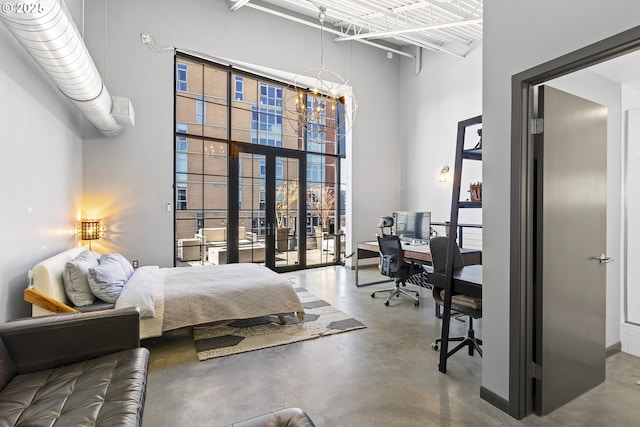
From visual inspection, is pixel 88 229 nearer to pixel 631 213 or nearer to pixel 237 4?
pixel 237 4

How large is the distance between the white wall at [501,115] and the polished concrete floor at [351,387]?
0.36 metres

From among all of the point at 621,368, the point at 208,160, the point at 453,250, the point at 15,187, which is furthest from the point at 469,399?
the point at 208,160

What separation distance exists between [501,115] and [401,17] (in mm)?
4257

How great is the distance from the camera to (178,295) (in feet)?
10.3

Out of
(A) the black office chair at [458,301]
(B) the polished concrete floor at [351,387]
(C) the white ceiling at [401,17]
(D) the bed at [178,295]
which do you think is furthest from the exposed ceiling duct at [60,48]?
(A) the black office chair at [458,301]

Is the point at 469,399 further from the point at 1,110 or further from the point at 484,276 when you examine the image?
the point at 1,110

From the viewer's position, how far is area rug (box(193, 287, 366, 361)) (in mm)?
3062

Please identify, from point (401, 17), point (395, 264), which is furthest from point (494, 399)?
point (401, 17)

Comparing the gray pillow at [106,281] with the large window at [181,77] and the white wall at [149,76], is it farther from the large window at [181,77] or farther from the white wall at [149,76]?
the large window at [181,77]

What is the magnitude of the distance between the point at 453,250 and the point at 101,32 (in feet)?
17.6

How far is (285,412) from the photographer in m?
1.40

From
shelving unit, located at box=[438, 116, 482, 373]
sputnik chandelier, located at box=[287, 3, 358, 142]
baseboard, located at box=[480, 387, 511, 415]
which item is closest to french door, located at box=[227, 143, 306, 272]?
sputnik chandelier, located at box=[287, 3, 358, 142]

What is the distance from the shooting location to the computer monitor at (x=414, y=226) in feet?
18.2

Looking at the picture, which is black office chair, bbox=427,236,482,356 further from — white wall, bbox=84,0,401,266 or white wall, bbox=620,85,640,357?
white wall, bbox=84,0,401,266
